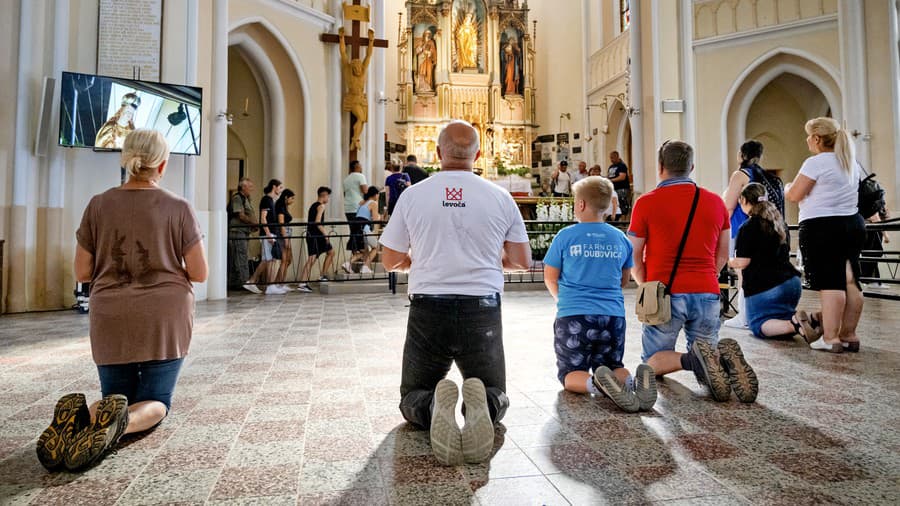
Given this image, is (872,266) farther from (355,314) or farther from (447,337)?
(447,337)

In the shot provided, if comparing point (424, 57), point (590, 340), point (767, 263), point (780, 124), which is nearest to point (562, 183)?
point (780, 124)

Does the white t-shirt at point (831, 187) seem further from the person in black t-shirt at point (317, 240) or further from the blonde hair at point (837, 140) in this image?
the person in black t-shirt at point (317, 240)

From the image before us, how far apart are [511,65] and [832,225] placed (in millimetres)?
16802

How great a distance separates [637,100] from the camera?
437 inches

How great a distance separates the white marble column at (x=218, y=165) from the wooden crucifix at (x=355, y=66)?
10.5 ft

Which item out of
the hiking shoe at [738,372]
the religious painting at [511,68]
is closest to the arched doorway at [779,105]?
the religious painting at [511,68]

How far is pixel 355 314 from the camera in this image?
615 centimetres

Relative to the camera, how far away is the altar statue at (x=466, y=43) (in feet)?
62.6

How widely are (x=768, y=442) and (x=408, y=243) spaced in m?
1.64

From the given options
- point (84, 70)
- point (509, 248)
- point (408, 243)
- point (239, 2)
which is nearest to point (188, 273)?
point (408, 243)

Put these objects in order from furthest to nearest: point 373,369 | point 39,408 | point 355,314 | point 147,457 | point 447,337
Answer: point 355,314
point 373,369
point 39,408
point 447,337
point 147,457

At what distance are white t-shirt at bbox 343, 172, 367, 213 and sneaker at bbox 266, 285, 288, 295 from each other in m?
2.03

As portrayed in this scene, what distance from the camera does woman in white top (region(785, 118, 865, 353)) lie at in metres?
3.66

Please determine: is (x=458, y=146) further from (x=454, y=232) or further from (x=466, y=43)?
(x=466, y=43)
